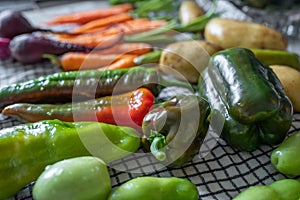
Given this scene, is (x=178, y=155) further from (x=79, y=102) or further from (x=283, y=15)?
(x=283, y=15)

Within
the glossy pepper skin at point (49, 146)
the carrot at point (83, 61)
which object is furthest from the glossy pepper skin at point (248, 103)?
the carrot at point (83, 61)

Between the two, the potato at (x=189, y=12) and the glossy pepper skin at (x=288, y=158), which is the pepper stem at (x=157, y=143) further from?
the potato at (x=189, y=12)

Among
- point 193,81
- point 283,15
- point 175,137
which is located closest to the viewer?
point 175,137

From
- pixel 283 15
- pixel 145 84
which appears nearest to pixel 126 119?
pixel 145 84

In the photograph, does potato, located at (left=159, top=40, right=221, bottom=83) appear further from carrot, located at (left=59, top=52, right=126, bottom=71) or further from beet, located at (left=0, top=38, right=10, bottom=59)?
beet, located at (left=0, top=38, right=10, bottom=59)

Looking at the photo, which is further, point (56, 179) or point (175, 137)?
point (175, 137)

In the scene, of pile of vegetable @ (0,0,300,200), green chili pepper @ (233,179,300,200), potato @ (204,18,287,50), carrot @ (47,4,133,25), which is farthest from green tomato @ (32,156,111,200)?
carrot @ (47,4,133,25)

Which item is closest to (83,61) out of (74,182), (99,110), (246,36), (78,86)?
(78,86)
